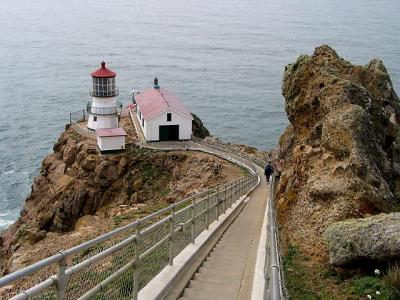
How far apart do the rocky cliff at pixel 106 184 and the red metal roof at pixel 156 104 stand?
14.4ft

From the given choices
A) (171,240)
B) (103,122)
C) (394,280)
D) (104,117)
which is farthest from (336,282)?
(103,122)

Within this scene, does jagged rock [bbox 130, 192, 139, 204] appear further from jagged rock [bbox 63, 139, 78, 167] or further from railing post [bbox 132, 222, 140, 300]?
railing post [bbox 132, 222, 140, 300]

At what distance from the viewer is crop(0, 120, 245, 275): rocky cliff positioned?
37406mm

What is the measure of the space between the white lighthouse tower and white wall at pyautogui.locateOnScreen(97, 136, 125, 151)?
5.28 m

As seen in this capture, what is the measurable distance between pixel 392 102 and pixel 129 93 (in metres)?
60.8

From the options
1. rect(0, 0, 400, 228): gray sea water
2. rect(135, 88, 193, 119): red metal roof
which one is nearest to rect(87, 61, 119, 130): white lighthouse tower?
rect(135, 88, 193, 119): red metal roof

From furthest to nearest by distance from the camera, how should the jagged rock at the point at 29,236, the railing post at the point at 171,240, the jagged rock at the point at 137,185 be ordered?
1. the jagged rock at the point at 137,185
2. the jagged rock at the point at 29,236
3. the railing post at the point at 171,240

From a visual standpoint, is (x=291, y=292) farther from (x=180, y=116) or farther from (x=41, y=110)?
(x=41, y=110)

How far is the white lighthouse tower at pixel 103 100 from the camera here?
4641cm

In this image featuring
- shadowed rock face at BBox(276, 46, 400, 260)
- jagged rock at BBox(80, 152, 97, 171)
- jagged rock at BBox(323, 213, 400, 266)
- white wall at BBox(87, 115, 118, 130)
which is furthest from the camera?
white wall at BBox(87, 115, 118, 130)

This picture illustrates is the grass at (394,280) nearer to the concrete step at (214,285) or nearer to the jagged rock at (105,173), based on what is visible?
the concrete step at (214,285)

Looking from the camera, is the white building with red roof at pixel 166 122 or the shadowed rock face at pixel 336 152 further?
the white building with red roof at pixel 166 122

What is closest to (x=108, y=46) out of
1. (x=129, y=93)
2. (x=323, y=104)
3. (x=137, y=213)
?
(x=129, y=93)

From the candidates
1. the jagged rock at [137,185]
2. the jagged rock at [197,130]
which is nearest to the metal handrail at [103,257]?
the jagged rock at [137,185]
